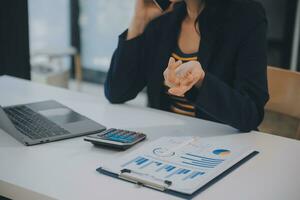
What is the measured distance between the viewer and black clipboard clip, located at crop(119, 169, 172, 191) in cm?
93

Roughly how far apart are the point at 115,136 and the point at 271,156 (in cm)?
36

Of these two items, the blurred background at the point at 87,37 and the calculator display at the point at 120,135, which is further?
the blurred background at the point at 87,37

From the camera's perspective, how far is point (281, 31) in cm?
303

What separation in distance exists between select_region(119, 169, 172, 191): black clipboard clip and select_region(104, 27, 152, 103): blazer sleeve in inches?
21.4

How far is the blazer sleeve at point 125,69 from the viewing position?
5.01ft

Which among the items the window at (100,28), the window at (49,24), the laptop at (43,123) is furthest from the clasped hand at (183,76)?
the window at (49,24)

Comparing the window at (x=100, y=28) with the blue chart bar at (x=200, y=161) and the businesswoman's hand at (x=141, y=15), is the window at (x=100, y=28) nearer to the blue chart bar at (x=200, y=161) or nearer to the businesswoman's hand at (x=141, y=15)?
the businesswoman's hand at (x=141, y=15)

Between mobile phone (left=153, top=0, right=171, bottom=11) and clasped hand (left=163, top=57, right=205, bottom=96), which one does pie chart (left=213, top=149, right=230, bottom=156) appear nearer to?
clasped hand (left=163, top=57, right=205, bottom=96)

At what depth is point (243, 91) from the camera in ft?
4.34

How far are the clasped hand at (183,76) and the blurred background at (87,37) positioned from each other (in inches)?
78.3

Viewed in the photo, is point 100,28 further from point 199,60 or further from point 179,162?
point 179,162

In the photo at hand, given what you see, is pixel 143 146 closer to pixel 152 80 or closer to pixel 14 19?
pixel 152 80

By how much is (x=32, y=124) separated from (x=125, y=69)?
39cm

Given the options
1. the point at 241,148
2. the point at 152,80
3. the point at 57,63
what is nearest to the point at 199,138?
the point at 241,148
